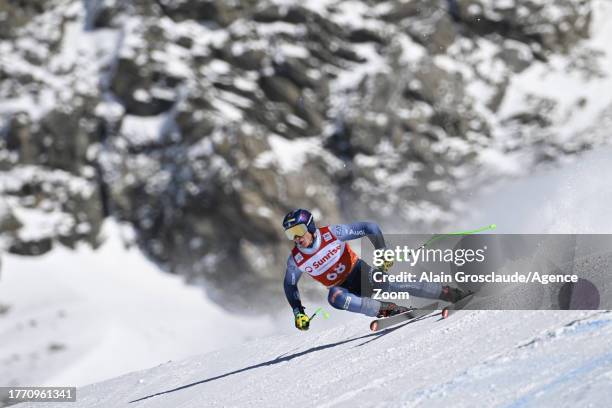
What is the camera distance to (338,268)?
9.89m

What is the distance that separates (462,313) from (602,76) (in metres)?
63.2

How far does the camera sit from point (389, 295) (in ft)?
31.7

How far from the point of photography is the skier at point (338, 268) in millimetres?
9344

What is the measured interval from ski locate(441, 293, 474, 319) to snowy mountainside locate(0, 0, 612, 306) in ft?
165

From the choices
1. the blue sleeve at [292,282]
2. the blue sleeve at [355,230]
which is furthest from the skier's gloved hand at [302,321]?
the blue sleeve at [355,230]

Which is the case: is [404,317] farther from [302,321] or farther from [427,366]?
[427,366]

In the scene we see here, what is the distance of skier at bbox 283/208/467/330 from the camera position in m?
9.34

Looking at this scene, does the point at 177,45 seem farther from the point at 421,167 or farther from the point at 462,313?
the point at 462,313

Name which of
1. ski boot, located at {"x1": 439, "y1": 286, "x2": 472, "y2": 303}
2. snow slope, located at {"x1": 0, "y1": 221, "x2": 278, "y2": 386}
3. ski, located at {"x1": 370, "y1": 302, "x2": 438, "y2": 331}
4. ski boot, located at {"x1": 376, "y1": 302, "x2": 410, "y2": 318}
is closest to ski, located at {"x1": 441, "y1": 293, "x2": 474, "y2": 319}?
ski boot, located at {"x1": 439, "y1": 286, "x2": 472, "y2": 303}

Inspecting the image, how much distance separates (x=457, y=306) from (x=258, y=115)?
54832mm

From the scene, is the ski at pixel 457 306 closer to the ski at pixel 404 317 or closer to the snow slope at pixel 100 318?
the ski at pixel 404 317

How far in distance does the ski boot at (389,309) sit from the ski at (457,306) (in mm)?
795

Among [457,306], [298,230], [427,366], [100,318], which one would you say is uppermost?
[427,366]

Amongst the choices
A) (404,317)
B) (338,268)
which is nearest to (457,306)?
(404,317)
